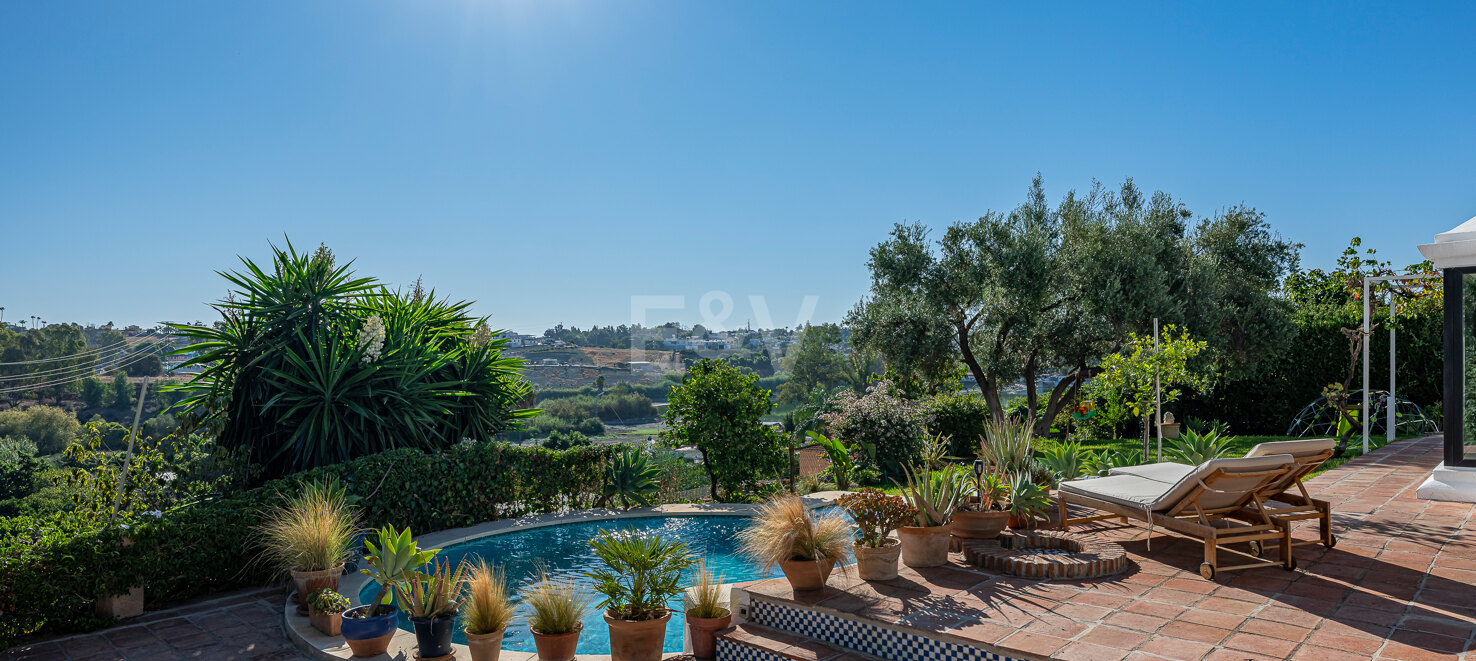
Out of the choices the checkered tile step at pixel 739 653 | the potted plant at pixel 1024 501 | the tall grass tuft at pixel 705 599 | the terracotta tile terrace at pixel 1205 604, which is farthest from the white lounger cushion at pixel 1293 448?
the tall grass tuft at pixel 705 599

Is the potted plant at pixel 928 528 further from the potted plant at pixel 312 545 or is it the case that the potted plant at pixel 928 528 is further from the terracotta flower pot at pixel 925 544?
the potted plant at pixel 312 545

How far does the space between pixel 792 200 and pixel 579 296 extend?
16785 millimetres

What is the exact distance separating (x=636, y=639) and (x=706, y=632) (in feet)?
1.34

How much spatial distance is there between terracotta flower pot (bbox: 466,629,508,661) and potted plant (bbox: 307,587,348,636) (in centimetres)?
141

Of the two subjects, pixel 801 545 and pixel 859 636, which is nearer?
pixel 859 636

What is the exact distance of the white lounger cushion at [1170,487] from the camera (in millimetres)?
4855

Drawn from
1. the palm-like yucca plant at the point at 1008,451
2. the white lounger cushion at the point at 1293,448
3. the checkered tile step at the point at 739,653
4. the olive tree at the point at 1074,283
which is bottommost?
the checkered tile step at the point at 739,653

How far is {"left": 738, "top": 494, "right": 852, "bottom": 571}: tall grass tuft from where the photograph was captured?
4695mm

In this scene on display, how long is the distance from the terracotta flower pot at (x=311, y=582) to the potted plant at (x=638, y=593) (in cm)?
259

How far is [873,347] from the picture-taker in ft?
48.9

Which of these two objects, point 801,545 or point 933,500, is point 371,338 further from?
point 933,500

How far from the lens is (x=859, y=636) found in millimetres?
4223

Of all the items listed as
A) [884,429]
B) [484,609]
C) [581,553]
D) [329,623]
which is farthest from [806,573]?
[884,429]

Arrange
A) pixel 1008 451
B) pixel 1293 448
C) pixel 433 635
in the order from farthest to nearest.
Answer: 1. pixel 1008 451
2. pixel 1293 448
3. pixel 433 635
